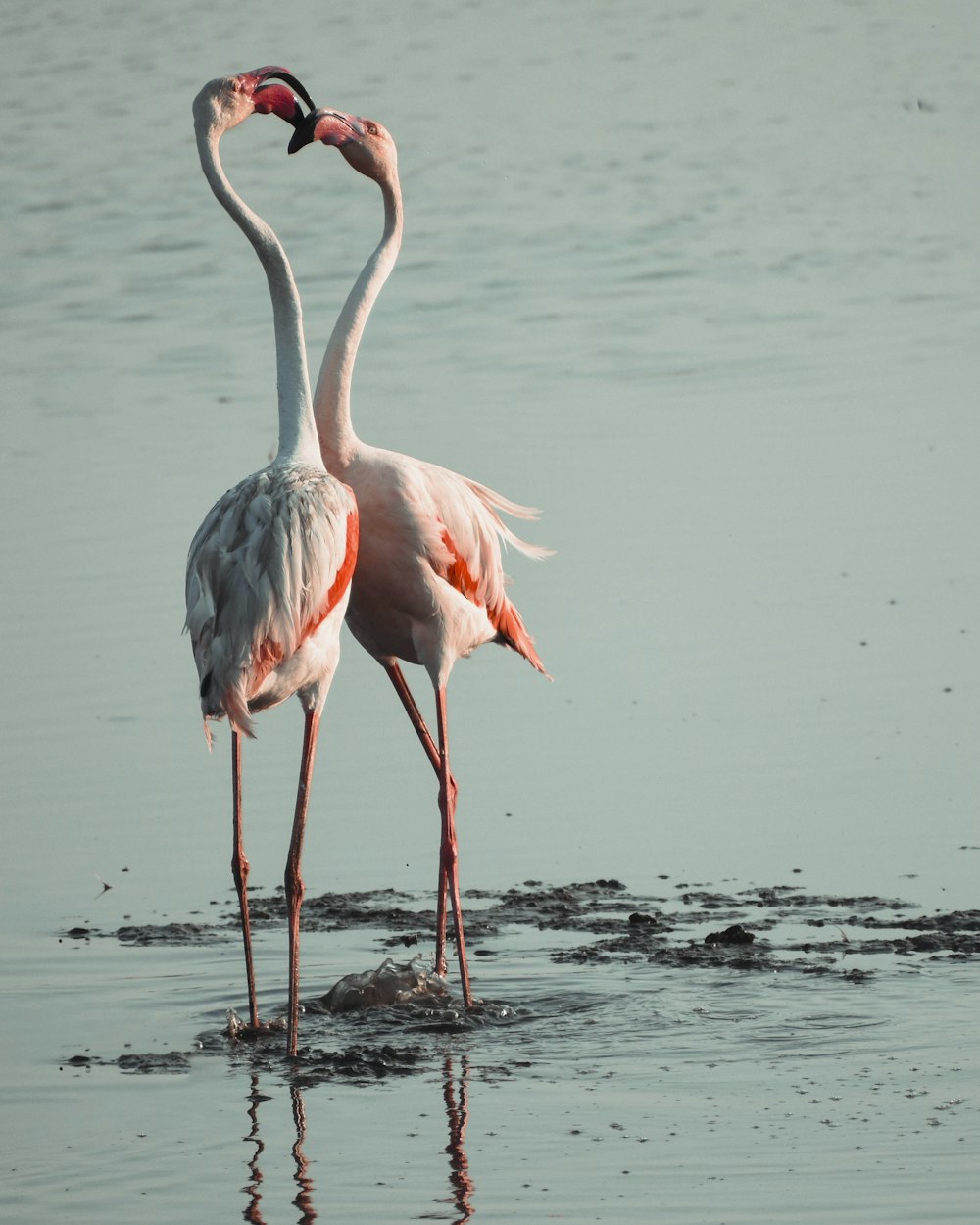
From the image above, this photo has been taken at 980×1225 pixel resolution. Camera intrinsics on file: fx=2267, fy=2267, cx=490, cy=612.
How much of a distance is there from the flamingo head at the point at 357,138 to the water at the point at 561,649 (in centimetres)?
247

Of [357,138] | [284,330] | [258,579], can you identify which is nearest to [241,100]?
[357,138]

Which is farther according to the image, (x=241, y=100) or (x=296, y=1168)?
(x=241, y=100)

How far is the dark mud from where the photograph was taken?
23.1 feet

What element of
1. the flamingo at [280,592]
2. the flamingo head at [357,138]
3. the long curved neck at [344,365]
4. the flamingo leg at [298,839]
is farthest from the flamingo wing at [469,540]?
the flamingo head at [357,138]

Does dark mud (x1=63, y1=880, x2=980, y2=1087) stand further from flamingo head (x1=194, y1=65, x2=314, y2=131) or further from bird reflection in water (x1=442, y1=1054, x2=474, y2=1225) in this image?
flamingo head (x1=194, y1=65, x2=314, y2=131)

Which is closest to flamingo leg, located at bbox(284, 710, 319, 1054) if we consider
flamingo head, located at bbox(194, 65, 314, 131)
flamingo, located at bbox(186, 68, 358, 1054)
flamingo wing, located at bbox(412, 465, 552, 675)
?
flamingo, located at bbox(186, 68, 358, 1054)

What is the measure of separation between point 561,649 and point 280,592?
139 inches

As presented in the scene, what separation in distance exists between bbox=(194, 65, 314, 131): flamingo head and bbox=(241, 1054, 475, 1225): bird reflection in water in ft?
10.5

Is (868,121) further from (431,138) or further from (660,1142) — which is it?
(660,1142)

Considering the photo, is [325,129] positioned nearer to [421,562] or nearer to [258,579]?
[421,562]

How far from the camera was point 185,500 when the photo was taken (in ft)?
41.0

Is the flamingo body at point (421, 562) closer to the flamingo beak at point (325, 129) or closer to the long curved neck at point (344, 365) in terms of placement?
the long curved neck at point (344, 365)

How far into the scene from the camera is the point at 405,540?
25.2 ft

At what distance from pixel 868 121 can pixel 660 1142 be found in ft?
69.7
